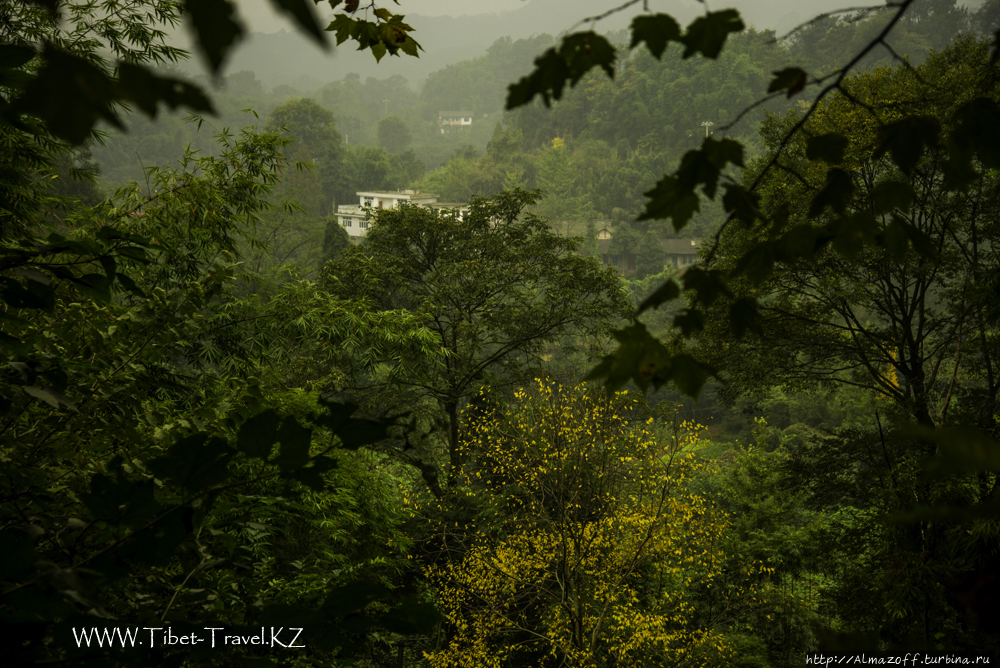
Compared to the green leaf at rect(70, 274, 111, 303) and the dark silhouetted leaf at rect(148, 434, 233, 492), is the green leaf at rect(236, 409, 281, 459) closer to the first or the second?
the dark silhouetted leaf at rect(148, 434, 233, 492)

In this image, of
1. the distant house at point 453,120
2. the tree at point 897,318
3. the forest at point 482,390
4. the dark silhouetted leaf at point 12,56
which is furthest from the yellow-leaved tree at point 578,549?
the distant house at point 453,120

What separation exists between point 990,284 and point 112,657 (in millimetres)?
4706

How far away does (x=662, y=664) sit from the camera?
678cm

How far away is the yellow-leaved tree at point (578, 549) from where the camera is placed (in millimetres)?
6691

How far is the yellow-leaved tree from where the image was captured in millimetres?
6691

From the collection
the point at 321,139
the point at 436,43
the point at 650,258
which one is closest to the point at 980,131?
the point at 650,258

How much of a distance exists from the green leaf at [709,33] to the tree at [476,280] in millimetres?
9082

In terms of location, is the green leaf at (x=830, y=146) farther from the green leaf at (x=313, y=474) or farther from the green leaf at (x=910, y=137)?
the green leaf at (x=313, y=474)

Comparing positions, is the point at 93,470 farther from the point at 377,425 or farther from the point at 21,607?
the point at 377,425

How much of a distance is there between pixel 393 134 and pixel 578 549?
66.5 meters

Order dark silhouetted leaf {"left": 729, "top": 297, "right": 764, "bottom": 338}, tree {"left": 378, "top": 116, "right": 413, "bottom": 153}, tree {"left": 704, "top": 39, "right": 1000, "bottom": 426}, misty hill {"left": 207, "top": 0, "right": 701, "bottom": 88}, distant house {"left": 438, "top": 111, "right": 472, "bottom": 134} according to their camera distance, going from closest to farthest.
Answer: dark silhouetted leaf {"left": 729, "top": 297, "right": 764, "bottom": 338} → tree {"left": 704, "top": 39, "right": 1000, "bottom": 426} → tree {"left": 378, "top": 116, "right": 413, "bottom": 153} → distant house {"left": 438, "top": 111, "right": 472, "bottom": 134} → misty hill {"left": 207, "top": 0, "right": 701, "bottom": 88}

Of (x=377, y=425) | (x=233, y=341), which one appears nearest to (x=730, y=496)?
(x=233, y=341)

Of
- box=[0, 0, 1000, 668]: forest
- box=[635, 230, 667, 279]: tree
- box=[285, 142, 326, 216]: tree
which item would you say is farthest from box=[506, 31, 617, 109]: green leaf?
box=[285, 142, 326, 216]: tree

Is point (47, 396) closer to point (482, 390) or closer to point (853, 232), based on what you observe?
point (853, 232)
